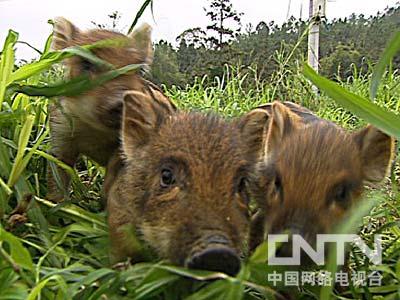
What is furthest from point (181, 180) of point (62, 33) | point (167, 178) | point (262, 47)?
point (262, 47)

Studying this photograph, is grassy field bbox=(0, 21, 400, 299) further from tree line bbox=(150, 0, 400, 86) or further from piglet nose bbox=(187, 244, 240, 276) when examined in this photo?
tree line bbox=(150, 0, 400, 86)

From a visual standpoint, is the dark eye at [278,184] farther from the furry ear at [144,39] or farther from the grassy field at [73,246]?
the furry ear at [144,39]

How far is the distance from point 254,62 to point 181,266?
5.26m

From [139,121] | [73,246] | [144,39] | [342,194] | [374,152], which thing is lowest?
[73,246]

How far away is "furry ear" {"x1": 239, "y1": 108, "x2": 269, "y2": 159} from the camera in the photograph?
220 centimetres

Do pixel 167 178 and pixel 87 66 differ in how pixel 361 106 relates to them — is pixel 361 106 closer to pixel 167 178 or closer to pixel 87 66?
pixel 167 178

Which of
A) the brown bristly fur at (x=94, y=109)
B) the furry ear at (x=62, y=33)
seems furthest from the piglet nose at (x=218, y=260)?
the furry ear at (x=62, y=33)

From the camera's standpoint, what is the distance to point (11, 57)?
2186 millimetres

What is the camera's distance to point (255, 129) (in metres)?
2.22

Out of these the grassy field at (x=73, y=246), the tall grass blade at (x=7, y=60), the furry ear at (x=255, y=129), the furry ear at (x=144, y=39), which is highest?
the furry ear at (x=144, y=39)

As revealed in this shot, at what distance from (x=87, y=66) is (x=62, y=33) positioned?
503mm

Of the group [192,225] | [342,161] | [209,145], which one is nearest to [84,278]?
[192,225]

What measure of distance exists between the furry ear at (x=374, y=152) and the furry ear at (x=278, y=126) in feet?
0.69

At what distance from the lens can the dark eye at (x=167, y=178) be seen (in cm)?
196
